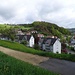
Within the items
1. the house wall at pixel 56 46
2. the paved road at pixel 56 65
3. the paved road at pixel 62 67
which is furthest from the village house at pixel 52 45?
the paved road at pixel 62 67

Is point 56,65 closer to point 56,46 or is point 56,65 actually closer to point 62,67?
point 62,67

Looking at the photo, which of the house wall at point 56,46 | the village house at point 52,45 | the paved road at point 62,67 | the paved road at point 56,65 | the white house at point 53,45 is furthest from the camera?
the village house at point 52,45

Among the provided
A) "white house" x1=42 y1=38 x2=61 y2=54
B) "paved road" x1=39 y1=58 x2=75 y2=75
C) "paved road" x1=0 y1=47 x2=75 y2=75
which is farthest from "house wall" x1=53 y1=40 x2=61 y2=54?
"paved road" x1=39 y1=58 x2=75 y2=75

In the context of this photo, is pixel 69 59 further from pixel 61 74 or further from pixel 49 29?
pixel 49 29

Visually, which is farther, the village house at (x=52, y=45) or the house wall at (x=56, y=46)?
the village house at (x=52, y=45)

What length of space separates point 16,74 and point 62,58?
29.2 ft

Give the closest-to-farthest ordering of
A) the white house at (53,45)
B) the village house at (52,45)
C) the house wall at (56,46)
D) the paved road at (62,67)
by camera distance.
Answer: the paved road at (62,67)
the house wall at (56,46)
the white house at (53,45)
the village house at (52,45)

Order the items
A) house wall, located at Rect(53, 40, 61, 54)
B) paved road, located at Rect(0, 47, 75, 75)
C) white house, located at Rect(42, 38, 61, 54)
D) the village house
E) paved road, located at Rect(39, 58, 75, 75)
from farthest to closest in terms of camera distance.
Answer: the village house
white house, located at Rect(42, 38, 61, 54)
house wall, located at Rect(53, 40, 61, 54)
paved road, located at Rect(0, 47, 75, 75)
paved road, located at Rect(39, 58, 75, 75)

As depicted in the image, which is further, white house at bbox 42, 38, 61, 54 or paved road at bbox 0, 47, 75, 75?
white house at bbox 42, 38, 61, 54

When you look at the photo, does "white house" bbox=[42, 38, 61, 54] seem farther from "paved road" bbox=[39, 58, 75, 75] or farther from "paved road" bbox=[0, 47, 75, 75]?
"paved road" bbox=[39, 58, 75, 75]

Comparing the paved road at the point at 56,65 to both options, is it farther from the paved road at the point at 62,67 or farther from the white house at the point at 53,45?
the white house at the point at 53,45

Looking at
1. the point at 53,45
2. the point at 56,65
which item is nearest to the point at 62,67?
the point at 56,65

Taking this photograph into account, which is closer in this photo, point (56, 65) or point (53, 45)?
point (56, 65)

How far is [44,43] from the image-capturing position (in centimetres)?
8938
